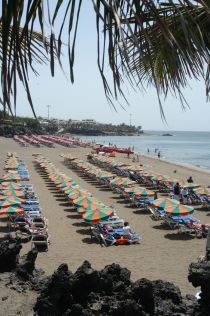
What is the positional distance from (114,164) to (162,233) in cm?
1824

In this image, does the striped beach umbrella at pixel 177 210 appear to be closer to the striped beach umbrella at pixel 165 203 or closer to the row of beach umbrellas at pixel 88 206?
the striped beach umbrella at pixel 165 203

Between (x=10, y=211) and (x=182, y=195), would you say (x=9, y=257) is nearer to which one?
(x=10, y=211)

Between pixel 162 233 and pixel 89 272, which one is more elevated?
pixel 89 272

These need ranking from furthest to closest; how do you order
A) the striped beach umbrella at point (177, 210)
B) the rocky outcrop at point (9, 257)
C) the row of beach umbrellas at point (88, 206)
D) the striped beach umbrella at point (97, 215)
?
the striped beach umbrella at point (177, 210)
the row of beach umbrellas at point (88, 206)
the striped beach umbrella at point (97, 215)
the rocky outcrop at point (9, 257)

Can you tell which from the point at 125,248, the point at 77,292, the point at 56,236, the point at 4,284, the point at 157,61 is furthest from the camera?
the point at 56,236

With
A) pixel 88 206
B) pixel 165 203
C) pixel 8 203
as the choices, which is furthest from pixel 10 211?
pixel 165 203

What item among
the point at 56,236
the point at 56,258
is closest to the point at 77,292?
the point at 56,258

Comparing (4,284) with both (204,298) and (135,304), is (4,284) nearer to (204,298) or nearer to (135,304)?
(135,304)

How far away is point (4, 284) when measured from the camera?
24.8 feet

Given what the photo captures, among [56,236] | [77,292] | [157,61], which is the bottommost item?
[56,236]

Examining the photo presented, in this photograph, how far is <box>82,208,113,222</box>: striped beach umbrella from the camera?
12688 mm

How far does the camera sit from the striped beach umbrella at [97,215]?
12688 millimetres

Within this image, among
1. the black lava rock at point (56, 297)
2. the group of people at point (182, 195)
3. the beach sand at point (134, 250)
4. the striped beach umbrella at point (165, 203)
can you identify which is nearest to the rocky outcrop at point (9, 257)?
the beach sand at point (134, 250)

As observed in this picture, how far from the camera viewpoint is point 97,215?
505 inches
